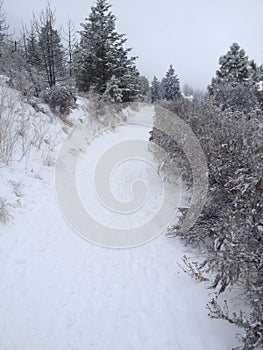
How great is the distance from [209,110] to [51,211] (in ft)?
11.5

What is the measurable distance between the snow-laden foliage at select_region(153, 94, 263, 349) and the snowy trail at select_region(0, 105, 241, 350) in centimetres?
34

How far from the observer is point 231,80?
35.6 feet

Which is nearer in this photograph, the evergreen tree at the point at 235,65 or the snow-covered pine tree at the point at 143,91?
the evergreen tree at the point at 235,65

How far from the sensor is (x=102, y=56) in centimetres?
1052

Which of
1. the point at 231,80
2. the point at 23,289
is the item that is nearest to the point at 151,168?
the point at 23,289

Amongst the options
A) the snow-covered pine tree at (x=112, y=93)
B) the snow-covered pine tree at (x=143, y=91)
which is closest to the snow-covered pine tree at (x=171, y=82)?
the snow-covered pine tree at (x=143, y=91)

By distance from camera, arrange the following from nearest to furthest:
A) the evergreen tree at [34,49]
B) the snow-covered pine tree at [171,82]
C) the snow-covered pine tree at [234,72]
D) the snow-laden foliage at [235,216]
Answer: the snow-laden foliage at [235,216]
the snow-covered pine tree at [234,72]
the evergreen tree at [34,49]
the snow-covered pine tree at [171,82]

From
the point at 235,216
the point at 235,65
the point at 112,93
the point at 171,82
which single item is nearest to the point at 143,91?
the point at 171,82

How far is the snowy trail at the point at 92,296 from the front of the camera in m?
1.71

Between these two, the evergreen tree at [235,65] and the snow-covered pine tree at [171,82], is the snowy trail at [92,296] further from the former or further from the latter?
the snow-covered pine tree at [171,82]

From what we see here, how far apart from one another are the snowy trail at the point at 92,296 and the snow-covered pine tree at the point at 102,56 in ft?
28.6

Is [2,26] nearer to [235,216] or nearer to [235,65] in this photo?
[235,65]

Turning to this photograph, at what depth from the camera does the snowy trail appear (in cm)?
171

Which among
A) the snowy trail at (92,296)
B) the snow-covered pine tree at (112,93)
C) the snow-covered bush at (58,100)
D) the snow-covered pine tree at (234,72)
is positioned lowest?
the snowy trail at (92,296)
